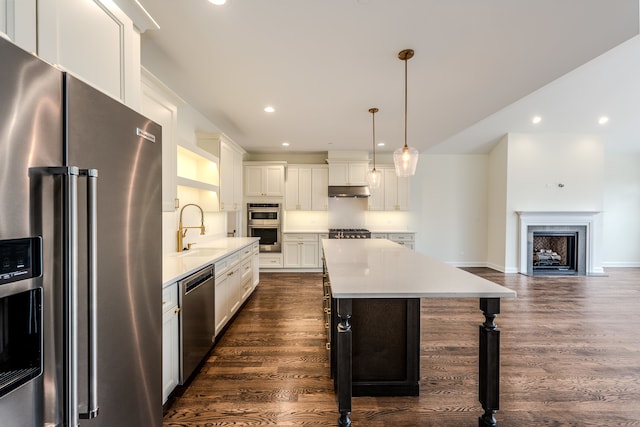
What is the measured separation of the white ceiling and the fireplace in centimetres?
287

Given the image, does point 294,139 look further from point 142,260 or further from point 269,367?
point 142,260

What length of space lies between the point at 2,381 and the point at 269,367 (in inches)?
78.3

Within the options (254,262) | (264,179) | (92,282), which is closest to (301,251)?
(254,262)

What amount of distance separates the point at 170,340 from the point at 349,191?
459 cm

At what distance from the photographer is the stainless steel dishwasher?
78.4 inches

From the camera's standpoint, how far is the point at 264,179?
575 centimetres

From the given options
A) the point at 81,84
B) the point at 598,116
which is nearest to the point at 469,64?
the point at 81,84

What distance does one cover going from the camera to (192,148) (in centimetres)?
300

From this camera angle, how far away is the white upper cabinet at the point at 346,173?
5.95 meters

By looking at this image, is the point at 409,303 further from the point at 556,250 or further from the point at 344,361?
the point at 556,250

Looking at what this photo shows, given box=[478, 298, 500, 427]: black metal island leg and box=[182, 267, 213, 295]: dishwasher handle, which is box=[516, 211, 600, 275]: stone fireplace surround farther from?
box=[182, 267, 213, 295]: dishwasher handle

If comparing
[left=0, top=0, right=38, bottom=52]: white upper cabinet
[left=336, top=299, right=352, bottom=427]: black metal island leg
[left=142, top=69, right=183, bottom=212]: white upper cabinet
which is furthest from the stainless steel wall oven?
[left=142, top=69, right=183, bottom=212]: white upper cabinet

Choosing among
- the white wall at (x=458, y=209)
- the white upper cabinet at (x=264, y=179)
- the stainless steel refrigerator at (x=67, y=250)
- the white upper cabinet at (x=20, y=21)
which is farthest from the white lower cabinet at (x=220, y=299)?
the white wall at (x=458, y=209)

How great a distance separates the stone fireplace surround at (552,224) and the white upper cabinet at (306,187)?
4186 millimetres
